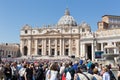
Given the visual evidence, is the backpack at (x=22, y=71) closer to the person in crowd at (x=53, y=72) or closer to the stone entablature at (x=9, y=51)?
the person in crowd at (x=53, y=72)

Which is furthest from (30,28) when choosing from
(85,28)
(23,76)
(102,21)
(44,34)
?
(23,76)

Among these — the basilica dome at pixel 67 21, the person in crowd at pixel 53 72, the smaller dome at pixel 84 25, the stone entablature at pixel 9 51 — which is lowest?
the person in crowd at pixel 53 72

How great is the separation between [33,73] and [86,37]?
201 feet

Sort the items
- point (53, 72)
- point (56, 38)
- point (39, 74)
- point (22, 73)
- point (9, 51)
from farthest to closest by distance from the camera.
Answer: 1. point (9, 51)
2. point (56, 38)
3. point (22, 73)
4. point (39, 74)
5. point (53, 72)

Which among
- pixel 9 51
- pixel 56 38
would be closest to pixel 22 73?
pixel 56 38

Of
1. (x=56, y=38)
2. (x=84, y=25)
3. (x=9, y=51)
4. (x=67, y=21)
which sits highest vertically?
(x=67, y=21)

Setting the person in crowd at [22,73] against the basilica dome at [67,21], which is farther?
the basilica dome at [67,21]

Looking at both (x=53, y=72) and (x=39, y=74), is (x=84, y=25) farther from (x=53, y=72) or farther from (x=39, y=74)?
(x=53, y=72)

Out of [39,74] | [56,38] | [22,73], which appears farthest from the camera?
[56,38]

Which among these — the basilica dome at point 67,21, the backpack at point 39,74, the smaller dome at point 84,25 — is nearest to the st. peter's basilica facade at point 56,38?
the smaller dome at point 84,25

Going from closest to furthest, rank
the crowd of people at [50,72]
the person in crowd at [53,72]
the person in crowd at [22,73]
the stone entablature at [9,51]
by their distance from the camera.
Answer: the person in crowd at [53,72]
the crowd of people at [50,72]
the person in crowd at [22,73]
the stone entablature at [9,51]

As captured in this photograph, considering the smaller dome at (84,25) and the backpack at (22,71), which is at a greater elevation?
the smaller dome at (84,25)

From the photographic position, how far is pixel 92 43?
7131 centimetres

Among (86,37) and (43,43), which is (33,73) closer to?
(86,37)
